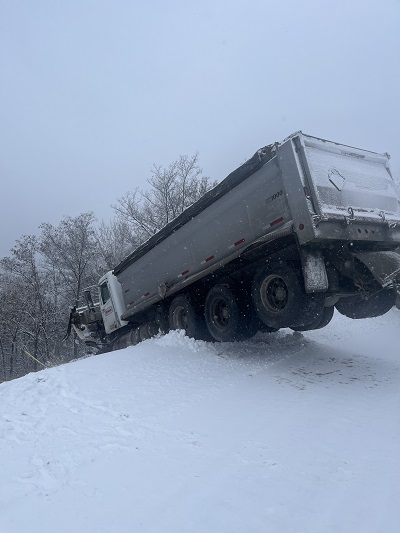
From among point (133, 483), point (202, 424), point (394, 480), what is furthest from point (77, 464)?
point (394, 480)

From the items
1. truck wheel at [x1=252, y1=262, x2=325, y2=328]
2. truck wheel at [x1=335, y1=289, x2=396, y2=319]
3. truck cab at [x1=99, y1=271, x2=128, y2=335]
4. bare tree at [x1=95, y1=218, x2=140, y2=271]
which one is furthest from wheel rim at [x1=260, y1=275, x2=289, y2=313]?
bare tree at [x1=95, y1=218, x2=140, y2=271]

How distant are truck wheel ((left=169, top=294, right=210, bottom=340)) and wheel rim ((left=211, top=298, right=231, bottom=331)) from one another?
679 millimetres

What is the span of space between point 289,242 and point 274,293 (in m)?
0.95

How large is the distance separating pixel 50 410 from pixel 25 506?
83.1 inches

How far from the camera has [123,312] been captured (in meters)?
12.3

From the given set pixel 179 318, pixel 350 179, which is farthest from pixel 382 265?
pixel 179 318

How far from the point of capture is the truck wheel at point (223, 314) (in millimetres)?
7660

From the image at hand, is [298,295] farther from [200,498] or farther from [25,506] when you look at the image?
[25,506]

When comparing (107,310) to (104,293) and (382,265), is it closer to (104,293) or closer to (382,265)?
(104,293)

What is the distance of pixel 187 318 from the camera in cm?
901

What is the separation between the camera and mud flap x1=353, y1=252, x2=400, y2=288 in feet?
19.3

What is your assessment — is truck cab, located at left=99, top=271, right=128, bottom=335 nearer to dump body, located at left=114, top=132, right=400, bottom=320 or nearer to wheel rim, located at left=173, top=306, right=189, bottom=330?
wheel rim, located at left=173, top=306, right=189, bottom=330

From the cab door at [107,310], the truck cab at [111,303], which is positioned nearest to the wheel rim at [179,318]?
the truck cab at [111,303]

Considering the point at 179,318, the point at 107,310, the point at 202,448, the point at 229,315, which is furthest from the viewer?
the point at 107,310
